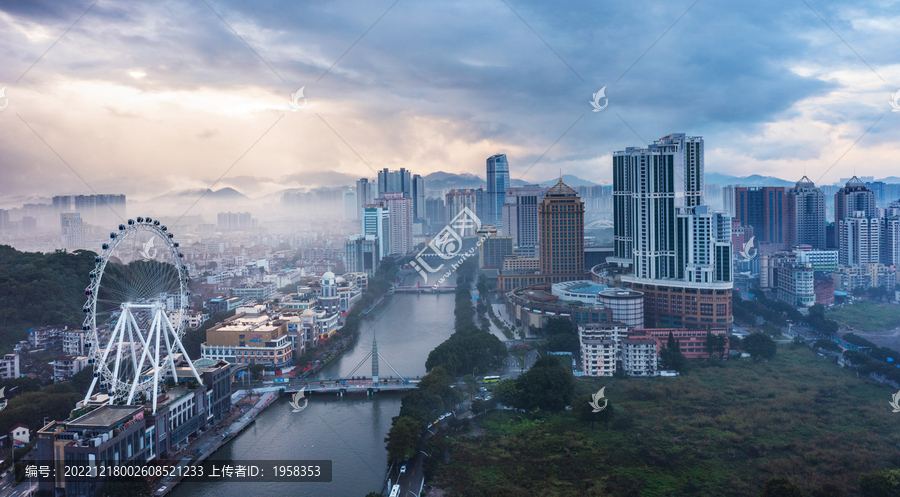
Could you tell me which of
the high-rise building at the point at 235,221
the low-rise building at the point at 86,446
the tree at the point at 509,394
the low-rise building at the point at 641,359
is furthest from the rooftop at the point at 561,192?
the high-rise building at the point at 235,221

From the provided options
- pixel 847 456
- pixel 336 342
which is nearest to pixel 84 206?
pixel 336 342

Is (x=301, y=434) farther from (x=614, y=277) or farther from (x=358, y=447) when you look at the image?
(x=614, y=277)

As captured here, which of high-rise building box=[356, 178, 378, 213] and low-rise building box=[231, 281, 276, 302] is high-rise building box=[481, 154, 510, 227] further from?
low-rise building box=[231, 281, 276, 302]

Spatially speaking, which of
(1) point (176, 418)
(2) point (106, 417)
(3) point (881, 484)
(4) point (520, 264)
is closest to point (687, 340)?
(3) point (881, 484)

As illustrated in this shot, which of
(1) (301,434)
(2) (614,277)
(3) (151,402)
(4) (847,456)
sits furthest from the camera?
(2) (614,277)

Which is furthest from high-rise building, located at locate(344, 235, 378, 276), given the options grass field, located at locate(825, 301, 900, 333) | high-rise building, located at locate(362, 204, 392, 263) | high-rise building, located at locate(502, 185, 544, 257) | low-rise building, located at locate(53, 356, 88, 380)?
grass field, located at locate(825, 301, 900, 333)
